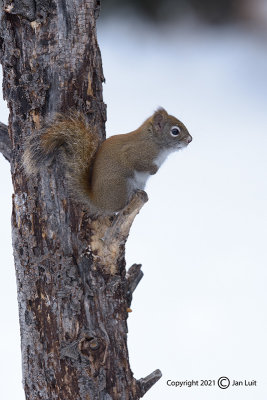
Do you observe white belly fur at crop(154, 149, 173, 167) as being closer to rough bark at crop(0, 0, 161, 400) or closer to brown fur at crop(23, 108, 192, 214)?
brown fur at crop(23, 108, 192, 214)

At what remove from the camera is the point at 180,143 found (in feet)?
7.20

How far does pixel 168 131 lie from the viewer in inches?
86.1

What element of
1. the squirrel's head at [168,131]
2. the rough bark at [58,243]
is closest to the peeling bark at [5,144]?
the rough bark at [58,243]

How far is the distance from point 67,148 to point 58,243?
305mm

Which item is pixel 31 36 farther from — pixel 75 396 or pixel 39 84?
pixel 75 396

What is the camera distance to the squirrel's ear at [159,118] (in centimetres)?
217

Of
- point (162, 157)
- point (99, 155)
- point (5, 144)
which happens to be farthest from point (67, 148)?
point (162, 157)

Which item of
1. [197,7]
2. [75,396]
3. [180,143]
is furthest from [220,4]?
[75,396]

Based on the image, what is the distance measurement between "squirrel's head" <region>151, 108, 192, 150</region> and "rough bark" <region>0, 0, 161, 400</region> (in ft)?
0.84

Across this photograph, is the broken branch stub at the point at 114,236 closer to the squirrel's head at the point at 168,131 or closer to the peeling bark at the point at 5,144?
the squirrel's head at the point at 168,131

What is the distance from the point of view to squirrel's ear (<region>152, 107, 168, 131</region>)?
2.17 m

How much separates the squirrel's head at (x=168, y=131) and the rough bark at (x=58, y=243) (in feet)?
0.84

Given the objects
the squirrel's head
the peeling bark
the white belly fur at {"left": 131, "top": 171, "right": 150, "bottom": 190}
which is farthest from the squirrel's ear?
the peeling bark

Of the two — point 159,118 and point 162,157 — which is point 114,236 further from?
point 159,118
